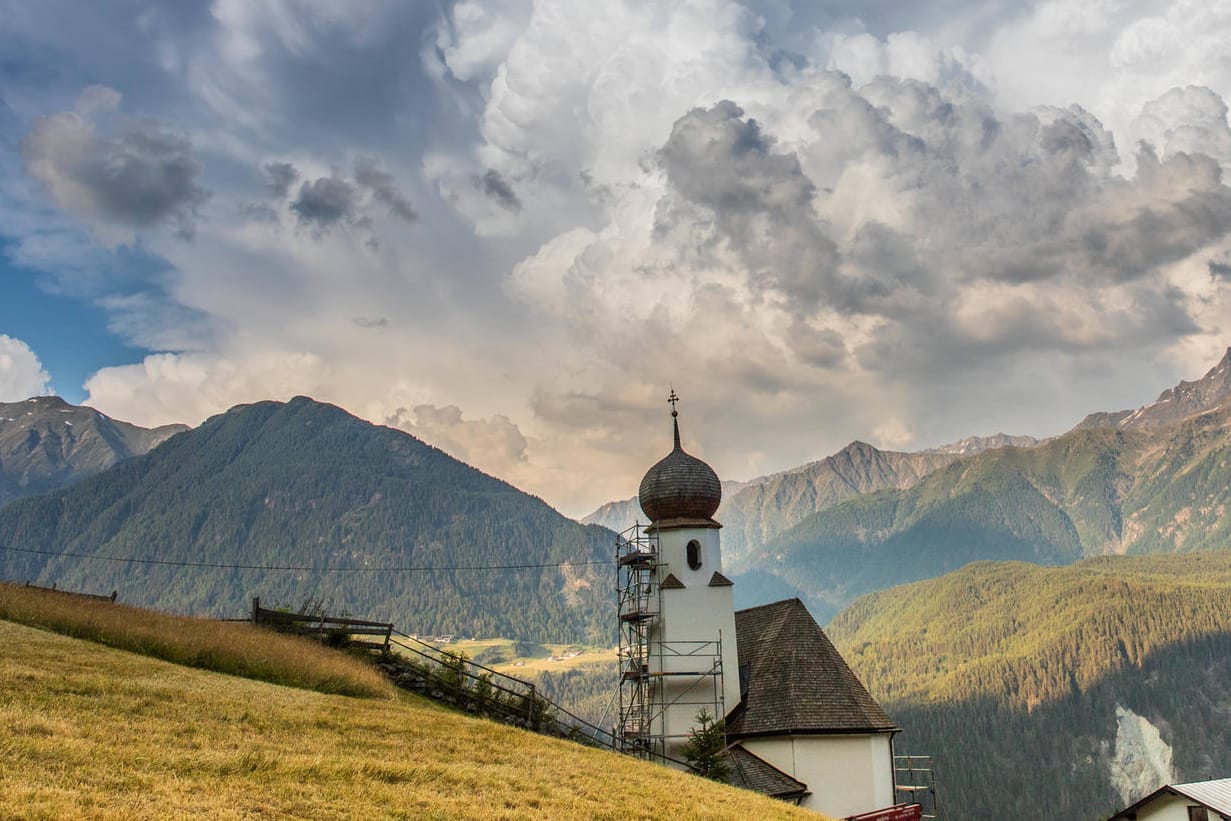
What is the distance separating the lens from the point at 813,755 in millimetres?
42125

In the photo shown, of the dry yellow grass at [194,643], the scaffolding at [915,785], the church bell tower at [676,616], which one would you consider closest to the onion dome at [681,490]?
the church bell tower at [676,616]

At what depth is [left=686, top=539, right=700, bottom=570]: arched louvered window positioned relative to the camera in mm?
49763

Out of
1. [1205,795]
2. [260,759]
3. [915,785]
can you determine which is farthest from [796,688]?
[260,759]

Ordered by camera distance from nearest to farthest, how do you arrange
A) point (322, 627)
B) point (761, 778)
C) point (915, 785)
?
point (761, 778) < point (322, 627) < point (915, 785)

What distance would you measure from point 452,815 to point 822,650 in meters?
29.8

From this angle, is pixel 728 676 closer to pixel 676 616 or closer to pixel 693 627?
pixel 693 627

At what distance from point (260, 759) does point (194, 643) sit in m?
15.1

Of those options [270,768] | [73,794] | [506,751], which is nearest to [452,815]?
[270,768]

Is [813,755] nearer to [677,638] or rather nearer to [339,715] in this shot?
Result: [677,638]

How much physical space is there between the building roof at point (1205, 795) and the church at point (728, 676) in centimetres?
1344

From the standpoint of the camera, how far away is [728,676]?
47.0m

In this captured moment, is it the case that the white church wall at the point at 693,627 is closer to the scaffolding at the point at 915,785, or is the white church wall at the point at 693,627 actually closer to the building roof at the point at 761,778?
the building roof at the point at 761,778

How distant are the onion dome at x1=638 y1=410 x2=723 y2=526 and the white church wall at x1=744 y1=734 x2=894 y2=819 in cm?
1216

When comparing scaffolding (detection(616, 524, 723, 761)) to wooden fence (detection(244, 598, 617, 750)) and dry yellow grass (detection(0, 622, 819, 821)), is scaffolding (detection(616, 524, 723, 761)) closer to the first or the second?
wooden fence (detection(244, 598, 617, 750))
